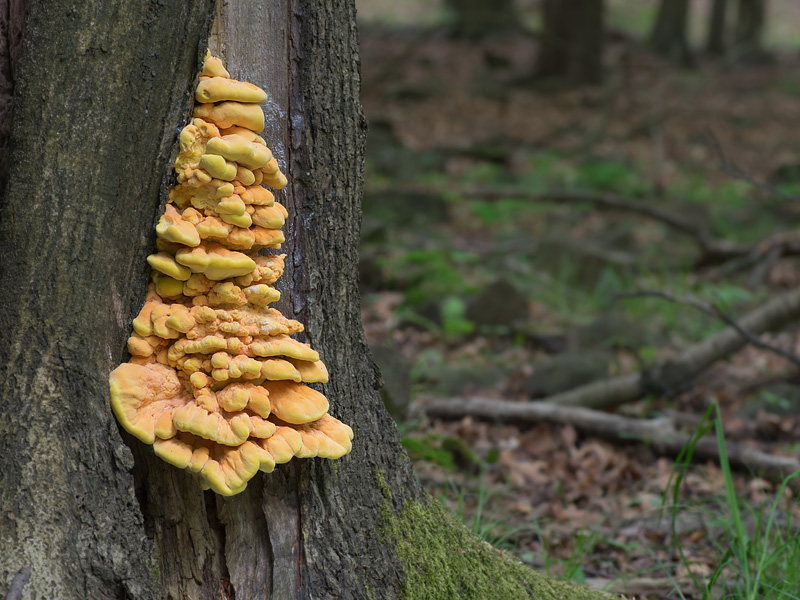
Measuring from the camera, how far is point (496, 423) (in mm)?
4512

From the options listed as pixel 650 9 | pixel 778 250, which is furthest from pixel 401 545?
pixel 650 9

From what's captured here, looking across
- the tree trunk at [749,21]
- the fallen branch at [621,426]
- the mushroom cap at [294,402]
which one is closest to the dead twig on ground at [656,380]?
the fallen branch at [621,426]

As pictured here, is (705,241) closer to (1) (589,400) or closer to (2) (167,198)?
(1) (589,400)

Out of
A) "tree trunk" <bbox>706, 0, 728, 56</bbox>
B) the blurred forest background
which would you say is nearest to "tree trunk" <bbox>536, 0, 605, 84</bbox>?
the blurred forest background

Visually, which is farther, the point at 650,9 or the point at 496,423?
the point at 650,9

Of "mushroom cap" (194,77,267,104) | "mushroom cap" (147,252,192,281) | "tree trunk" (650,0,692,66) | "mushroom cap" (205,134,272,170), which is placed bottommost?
"mushroom cap" (147,252,192,281)

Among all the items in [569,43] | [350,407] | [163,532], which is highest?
[569,43]

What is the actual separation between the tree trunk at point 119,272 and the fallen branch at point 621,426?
269 centimetres

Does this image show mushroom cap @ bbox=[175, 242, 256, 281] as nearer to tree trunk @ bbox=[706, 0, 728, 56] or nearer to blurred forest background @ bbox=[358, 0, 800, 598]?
blurred forest background @ bbox=[358, 0, 800, 598]

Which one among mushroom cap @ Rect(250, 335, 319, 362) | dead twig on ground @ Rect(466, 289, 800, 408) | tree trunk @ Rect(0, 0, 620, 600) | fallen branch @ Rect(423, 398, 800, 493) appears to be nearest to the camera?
tree trunk @ Rect(0, 0, 620, 600)

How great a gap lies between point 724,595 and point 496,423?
2.30 metres

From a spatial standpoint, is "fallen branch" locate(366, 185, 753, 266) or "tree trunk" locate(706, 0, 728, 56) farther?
"tree trunk" locate(706, 0, 728, 56)

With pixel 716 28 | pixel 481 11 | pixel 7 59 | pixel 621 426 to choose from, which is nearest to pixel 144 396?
pixel 7 59

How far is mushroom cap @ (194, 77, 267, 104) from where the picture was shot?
1582 mm
